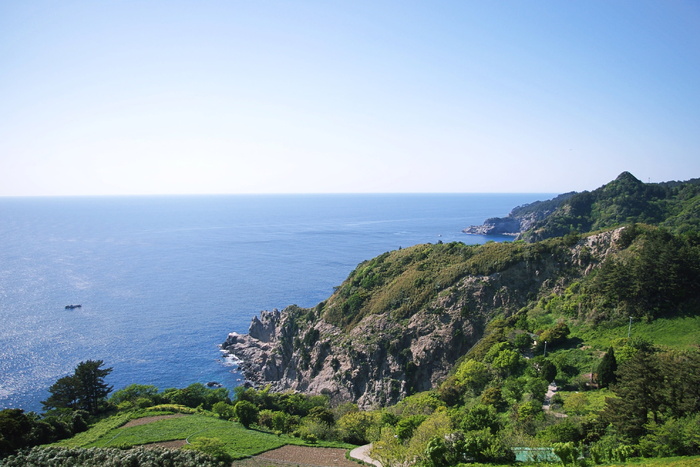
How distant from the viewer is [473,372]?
38469mm

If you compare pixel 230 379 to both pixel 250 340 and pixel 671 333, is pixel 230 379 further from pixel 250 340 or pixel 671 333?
pixel 671 333

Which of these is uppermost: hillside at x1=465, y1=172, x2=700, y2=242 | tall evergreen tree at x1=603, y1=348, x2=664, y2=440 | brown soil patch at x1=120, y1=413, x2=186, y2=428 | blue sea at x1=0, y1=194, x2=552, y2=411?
hillside at x1=465, y1=172, x2=700, y2=242

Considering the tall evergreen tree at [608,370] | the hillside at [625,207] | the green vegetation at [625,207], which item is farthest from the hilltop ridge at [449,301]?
the hillside at [625,207]

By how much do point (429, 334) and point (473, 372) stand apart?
14.6 m

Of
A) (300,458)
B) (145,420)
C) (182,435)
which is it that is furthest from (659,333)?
(145,420)

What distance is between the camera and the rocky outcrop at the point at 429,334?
5091cm

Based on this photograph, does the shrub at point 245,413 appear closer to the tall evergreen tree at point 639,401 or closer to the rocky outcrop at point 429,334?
the rocky outcrop at point 429,334

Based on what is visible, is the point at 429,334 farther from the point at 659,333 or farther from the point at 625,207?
the point at 625,207

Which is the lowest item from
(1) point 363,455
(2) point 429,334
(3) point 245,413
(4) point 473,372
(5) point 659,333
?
(3) point 245,413

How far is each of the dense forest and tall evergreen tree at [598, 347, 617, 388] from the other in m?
0.17

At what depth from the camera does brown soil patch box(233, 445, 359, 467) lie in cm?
2878

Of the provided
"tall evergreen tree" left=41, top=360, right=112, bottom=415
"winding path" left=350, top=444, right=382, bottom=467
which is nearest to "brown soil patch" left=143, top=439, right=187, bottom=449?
"winding path" left=350, top=444, right=382, bottom=467

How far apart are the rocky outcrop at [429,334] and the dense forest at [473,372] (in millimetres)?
180

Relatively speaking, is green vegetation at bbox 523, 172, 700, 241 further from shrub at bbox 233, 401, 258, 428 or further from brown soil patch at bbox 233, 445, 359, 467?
shrub at bbox 233, 401, 258, 428
